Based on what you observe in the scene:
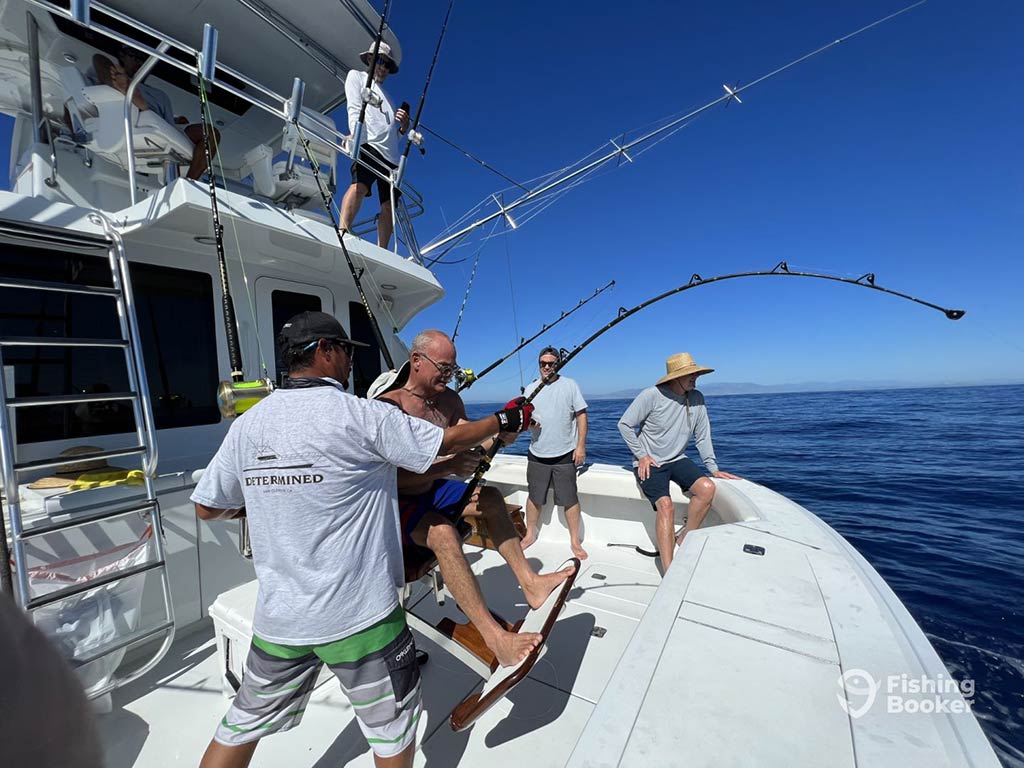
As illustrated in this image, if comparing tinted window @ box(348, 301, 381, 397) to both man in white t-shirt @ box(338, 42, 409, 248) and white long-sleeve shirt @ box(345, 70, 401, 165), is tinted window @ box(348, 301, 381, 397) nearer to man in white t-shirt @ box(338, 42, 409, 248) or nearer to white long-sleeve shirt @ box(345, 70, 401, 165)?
man in white t-shirt @ box(338, 42, 409, 248)

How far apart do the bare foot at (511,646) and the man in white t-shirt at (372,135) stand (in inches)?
120

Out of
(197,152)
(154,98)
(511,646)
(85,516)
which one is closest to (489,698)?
(511,646)

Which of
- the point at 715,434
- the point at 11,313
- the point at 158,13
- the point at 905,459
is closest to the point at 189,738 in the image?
the point at 11,313

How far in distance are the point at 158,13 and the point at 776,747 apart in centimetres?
602

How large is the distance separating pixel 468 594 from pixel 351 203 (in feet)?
10.6

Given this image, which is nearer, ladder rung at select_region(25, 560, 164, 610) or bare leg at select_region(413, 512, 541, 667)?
bare leg at select_region(413, 512, 541, 667)

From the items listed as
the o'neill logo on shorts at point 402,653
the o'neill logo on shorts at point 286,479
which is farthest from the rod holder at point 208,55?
the o'neill logo on shorts at point 402,653

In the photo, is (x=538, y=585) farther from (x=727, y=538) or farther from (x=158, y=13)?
(x=158, y=13)

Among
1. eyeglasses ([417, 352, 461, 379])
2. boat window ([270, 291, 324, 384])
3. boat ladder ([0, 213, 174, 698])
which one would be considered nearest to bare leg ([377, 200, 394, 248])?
boat window ([270, 291, 324, 384])

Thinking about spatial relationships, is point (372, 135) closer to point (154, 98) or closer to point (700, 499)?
point (154, 98)

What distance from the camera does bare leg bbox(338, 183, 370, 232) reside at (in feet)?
11.3

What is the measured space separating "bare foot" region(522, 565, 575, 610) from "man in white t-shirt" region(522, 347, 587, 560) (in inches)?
68.7

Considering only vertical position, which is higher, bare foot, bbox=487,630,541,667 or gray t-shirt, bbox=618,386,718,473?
gray t-shirt, bbox=618,386,718,473

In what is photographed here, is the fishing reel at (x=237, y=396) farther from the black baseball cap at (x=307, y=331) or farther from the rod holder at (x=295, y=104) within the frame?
the rod holder at (x=295, y=104)
